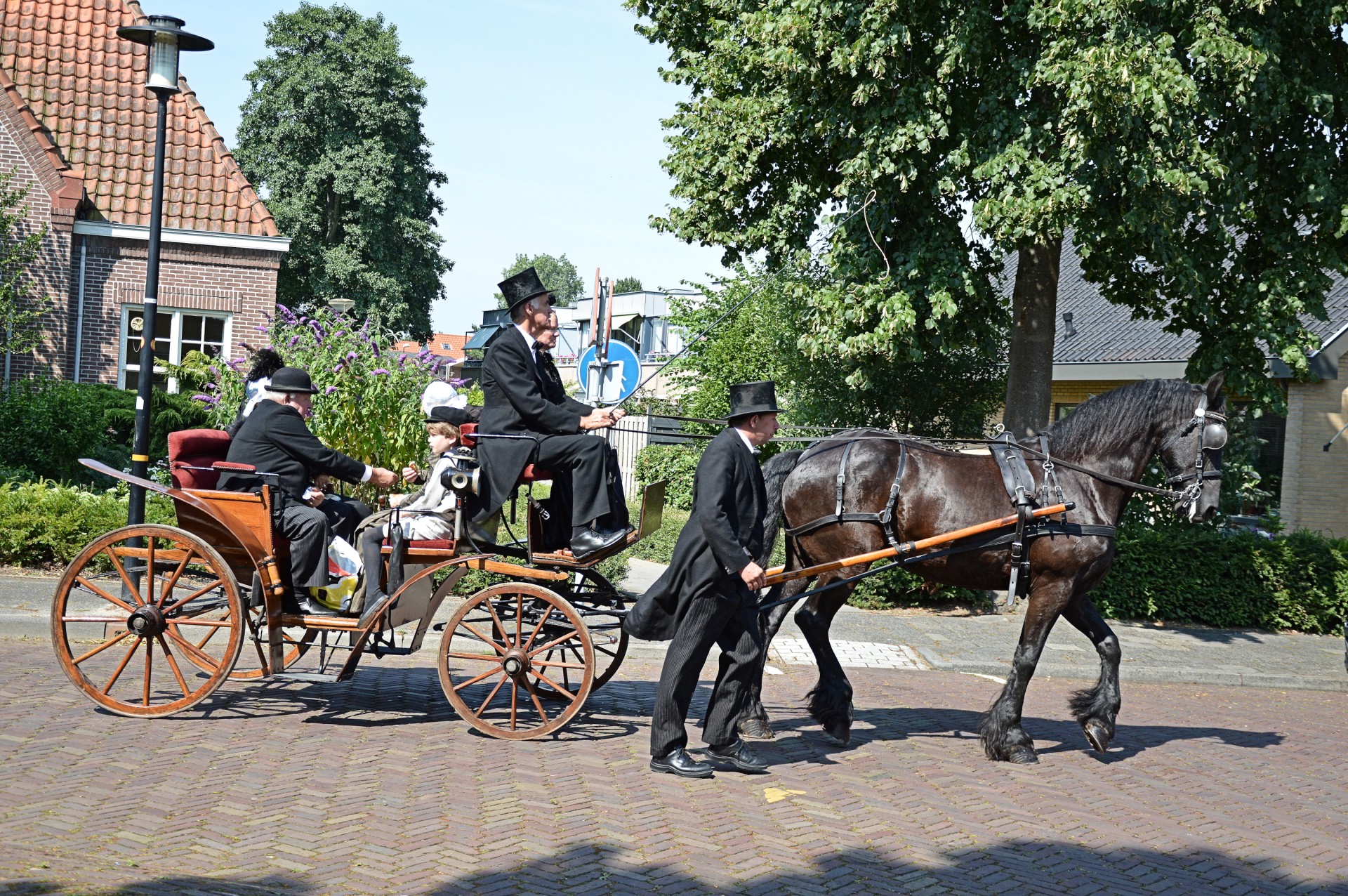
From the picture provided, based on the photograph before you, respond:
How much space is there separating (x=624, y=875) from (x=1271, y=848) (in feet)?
10.4

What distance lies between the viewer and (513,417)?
6973mm

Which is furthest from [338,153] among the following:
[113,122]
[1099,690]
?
[1099,690]

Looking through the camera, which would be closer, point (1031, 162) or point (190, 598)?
point (190, 598)

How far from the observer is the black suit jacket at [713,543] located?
20.5ft

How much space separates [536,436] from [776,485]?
5.68ft

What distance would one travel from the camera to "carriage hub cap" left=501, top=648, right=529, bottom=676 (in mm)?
6793

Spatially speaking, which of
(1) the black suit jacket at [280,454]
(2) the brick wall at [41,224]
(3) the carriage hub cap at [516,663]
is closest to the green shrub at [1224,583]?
(3) the carriage hub cap at [516,663]

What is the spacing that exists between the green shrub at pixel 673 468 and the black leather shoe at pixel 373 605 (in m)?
14.0

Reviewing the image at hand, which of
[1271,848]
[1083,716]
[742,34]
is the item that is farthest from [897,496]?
[742,34]

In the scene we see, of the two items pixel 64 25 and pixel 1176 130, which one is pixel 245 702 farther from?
pixel 64 25

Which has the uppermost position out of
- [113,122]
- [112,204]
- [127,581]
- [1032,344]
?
[113,122]

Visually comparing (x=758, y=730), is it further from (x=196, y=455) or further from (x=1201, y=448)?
(x=196, y=455)

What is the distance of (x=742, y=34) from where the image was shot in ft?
43.8

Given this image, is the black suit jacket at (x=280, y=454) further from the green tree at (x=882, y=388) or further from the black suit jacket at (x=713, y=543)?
the green tree at (x=882, y=388)
